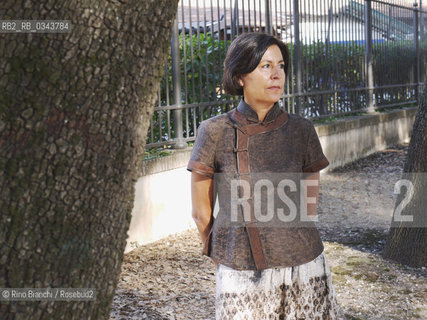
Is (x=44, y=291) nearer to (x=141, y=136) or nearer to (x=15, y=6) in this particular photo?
(x=141, y=136)

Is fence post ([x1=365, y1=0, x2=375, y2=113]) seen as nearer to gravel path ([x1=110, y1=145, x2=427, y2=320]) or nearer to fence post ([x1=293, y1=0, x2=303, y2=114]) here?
fence post ([x1=293, y1=0, x2=303, y2=114])

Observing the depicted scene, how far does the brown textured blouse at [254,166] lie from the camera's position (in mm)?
2520

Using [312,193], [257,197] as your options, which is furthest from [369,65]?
[257,197]

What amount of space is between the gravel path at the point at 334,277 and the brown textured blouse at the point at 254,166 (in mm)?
2059

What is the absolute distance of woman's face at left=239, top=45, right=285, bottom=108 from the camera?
2.62 meters

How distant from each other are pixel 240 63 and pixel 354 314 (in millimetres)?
2514

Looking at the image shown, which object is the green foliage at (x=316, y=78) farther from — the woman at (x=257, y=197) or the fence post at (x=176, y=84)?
the woman at (x=257, y=197)

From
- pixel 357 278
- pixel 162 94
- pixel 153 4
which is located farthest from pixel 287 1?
pixel 153 4

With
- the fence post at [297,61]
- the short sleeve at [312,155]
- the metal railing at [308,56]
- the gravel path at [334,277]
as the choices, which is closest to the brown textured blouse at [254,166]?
the short sleeve at [312,155]

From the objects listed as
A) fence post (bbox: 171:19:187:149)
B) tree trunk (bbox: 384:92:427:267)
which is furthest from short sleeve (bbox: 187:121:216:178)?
fence post (bbox: 171:19:187:149)

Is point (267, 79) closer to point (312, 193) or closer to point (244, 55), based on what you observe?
point (244, 55)

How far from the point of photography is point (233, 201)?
2.58 meters

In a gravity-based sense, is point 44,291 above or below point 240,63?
below

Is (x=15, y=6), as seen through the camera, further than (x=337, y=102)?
No
